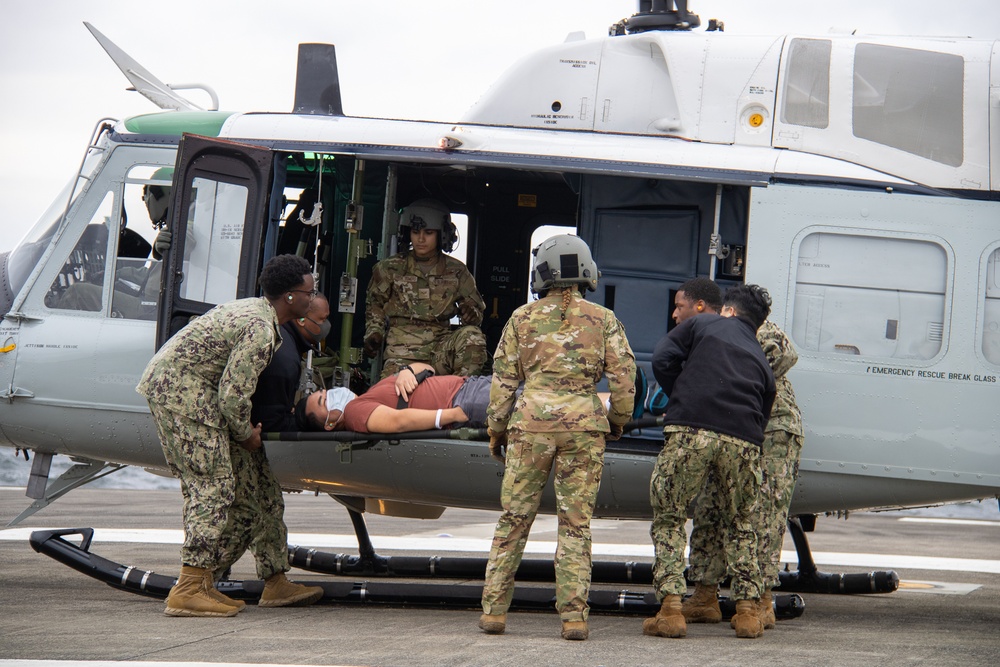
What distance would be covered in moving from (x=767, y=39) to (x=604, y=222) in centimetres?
155

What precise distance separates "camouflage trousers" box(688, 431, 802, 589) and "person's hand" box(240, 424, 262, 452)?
2.51 metres

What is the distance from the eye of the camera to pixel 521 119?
7312 mm

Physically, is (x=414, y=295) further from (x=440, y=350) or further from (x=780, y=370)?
(x=780, y=370)

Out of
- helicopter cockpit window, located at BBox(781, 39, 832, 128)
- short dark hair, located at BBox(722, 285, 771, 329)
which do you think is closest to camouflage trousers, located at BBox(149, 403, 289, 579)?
short dark hair, located at BBox(722, 285, 771, 329)

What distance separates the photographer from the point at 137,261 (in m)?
7.05

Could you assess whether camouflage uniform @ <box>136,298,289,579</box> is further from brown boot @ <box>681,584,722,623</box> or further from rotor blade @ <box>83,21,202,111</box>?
brown boot @ <box>681,584,722,623</box>

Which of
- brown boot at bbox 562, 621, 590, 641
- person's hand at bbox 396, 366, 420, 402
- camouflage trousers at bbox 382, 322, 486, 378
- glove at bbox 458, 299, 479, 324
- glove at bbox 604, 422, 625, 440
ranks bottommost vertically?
brown boot at bbox 562, 621, 590, 641

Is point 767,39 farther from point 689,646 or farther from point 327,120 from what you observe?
point 689,646

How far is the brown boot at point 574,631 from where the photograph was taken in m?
5.45

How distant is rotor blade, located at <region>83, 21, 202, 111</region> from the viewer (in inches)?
302

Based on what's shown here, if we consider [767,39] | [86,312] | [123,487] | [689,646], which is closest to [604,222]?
[767,39]

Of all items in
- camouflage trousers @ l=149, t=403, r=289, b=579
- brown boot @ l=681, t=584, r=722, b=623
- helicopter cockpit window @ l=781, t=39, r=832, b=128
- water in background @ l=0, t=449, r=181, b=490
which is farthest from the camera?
water in background @ l=0, t=449, r=181, b=490

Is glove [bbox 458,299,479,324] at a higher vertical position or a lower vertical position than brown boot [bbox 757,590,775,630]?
higher

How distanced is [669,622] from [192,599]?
257cm
